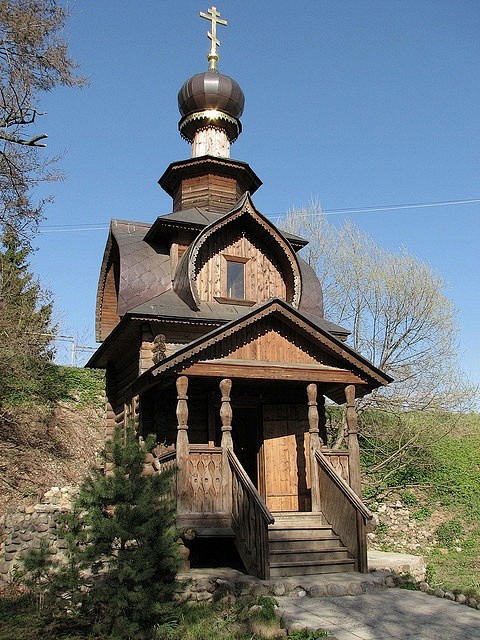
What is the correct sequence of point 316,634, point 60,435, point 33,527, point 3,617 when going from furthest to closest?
point 60,435, point 33,527, point 3,617, point 316,634

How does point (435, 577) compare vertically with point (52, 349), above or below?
below

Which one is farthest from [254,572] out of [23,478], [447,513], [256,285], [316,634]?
[447,513]

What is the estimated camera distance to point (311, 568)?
9.68 metres

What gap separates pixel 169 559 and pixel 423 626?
113 inches

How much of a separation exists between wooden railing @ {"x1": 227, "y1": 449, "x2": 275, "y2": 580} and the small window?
479cm

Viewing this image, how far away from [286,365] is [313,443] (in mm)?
1480

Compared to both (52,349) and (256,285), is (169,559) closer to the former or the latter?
(256,285)

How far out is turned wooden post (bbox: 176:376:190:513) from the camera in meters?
10.2

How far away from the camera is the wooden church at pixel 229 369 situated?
10.2 metres

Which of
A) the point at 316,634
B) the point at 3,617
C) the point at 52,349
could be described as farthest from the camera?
the point at 52,349

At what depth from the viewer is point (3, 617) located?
27.5ft

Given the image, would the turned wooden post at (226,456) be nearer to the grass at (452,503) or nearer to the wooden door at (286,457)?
the wooden door at (286,457)

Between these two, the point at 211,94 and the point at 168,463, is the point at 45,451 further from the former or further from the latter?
the point at 211,94

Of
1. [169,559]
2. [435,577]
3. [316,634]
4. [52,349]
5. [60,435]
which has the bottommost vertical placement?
[435,577]
